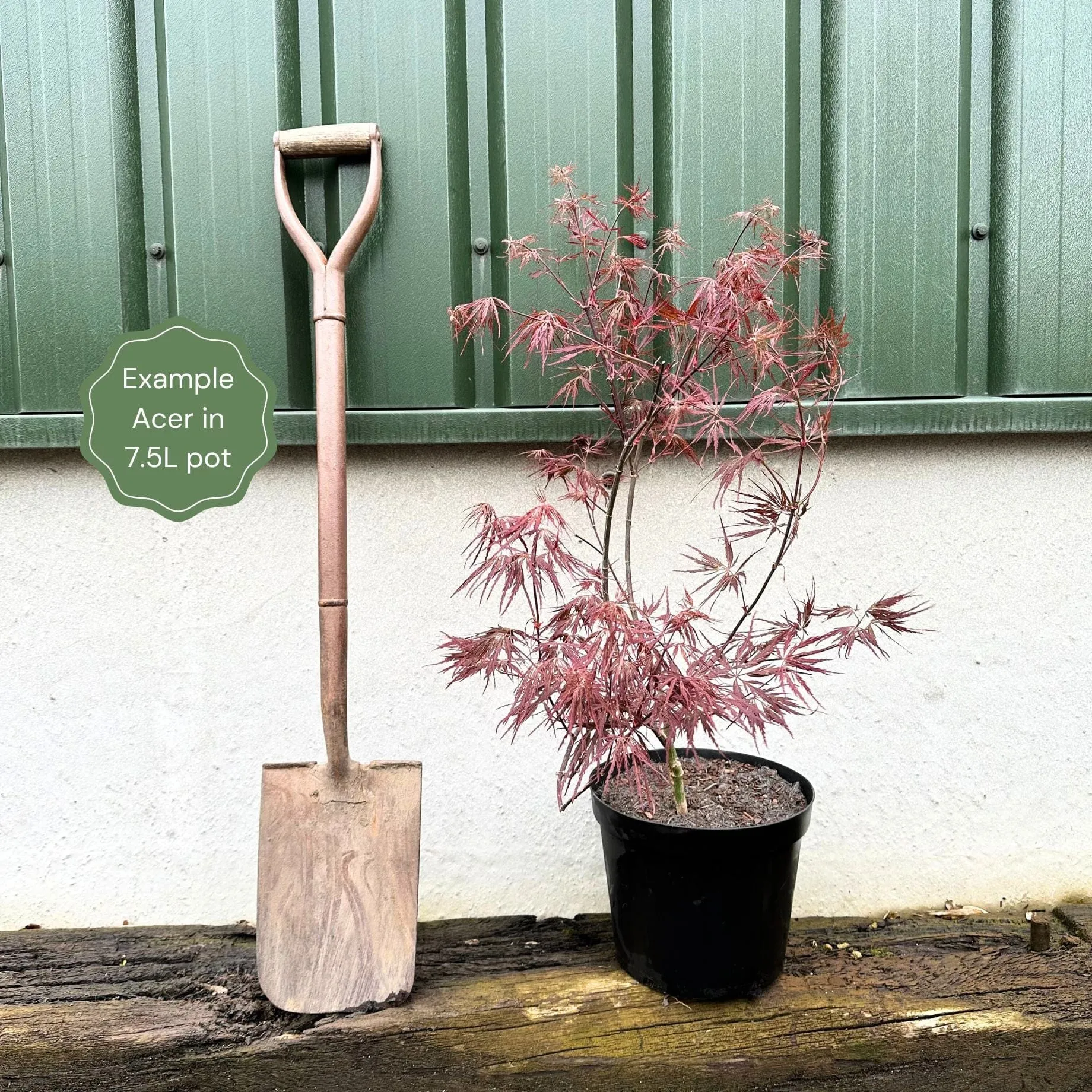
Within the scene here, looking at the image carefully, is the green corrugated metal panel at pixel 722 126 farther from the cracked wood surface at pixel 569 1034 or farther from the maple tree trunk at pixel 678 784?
the cracked wood surface at pixel 569 1034

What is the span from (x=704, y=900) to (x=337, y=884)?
0.73 metres

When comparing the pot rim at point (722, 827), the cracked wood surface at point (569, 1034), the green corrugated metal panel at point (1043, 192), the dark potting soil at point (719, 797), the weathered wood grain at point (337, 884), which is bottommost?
the cracked wood surface at point (569, 1034)

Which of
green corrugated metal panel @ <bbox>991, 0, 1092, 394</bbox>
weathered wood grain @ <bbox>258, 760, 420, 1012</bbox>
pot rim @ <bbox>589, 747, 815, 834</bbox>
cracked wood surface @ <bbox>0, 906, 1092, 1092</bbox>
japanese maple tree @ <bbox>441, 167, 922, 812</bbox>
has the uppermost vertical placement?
green corrugated metal panel @ <bbox>991, 0, 1092, 394</bbox>

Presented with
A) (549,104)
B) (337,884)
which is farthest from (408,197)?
(337,884)

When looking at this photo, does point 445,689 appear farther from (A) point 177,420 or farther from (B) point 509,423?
(A) point 177,420

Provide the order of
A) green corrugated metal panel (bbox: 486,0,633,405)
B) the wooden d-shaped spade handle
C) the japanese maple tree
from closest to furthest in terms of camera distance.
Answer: the japanese maple tree → the wooden d-shaped spade handle → green corrugated metal panel (bbox: 486,0,633,405)

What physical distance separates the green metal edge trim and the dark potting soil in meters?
0.78

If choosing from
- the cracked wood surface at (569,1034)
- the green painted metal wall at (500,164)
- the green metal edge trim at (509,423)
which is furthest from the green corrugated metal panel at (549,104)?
the cracked wood surface at (569,1034)

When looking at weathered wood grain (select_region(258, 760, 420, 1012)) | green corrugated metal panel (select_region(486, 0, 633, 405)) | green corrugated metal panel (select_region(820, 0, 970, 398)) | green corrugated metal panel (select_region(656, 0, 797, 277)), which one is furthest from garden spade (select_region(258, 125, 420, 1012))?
green corrugated metal panel (select_region(820, 0, 970, 398))

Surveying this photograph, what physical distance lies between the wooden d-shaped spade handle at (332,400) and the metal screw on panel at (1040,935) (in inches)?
59.1

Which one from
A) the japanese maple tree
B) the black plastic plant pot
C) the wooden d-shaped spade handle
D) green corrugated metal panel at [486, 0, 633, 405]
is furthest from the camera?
green corrugated metal panel at [486, 0, 633, 405]

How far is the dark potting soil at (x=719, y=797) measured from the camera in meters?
1.65

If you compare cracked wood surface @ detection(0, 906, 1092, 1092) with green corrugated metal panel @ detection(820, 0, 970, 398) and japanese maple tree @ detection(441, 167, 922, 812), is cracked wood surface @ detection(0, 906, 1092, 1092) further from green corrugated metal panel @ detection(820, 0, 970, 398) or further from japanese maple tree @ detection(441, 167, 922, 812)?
green corrugated metal panel @ detection(820, 0, 970, 398)

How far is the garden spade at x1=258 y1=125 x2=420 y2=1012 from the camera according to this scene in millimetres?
1662
